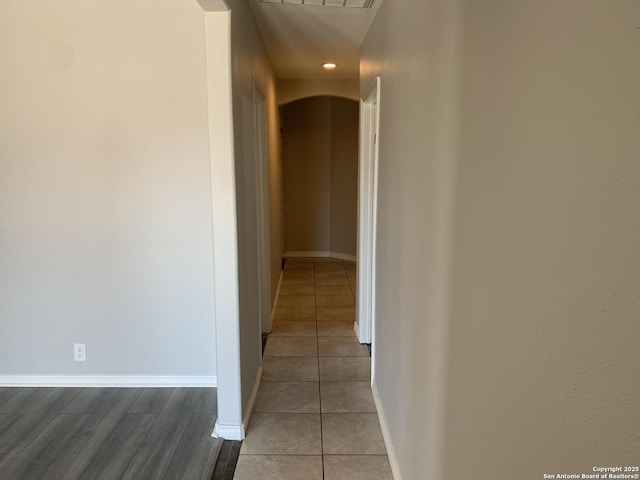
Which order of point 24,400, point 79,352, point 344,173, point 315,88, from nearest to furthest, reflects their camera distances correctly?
1. point 24,400
2. point 79,352
3. point 315,88
4. point 344,173

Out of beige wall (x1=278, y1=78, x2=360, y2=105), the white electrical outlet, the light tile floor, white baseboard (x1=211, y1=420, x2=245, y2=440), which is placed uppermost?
beige wall (x1=278, y1=78, x2=360, y2=105)

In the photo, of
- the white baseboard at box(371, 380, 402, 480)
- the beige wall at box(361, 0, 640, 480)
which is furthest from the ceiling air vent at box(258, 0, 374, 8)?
the white baseboard at box(371, 380, 402, 480)

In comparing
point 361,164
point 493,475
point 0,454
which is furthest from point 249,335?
point 493,475

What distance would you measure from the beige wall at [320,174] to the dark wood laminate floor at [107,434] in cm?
447

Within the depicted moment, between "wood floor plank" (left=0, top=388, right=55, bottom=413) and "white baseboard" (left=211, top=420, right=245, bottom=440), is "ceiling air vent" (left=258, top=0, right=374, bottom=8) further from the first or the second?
"wood floor plank" (left=0, top=388, right=55, bottom=413)

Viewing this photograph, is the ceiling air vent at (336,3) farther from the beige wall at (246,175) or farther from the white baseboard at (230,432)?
the white baseboard at (230,432)

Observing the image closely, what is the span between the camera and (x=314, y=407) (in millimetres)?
2822

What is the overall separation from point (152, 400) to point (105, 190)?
1.41m

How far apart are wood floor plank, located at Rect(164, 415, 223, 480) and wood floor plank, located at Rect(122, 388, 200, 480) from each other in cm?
4

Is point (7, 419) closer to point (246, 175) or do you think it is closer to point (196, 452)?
point (196, 452)

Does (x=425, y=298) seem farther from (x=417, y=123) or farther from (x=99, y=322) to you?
(x=99, y=322)

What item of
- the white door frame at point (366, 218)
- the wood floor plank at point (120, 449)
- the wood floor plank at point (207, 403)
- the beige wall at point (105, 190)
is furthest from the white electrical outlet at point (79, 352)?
the white door frame at point (366, 218)

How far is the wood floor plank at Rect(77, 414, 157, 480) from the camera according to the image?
2188 millimetres

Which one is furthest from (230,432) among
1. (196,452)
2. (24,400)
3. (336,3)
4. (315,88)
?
(315,88)
